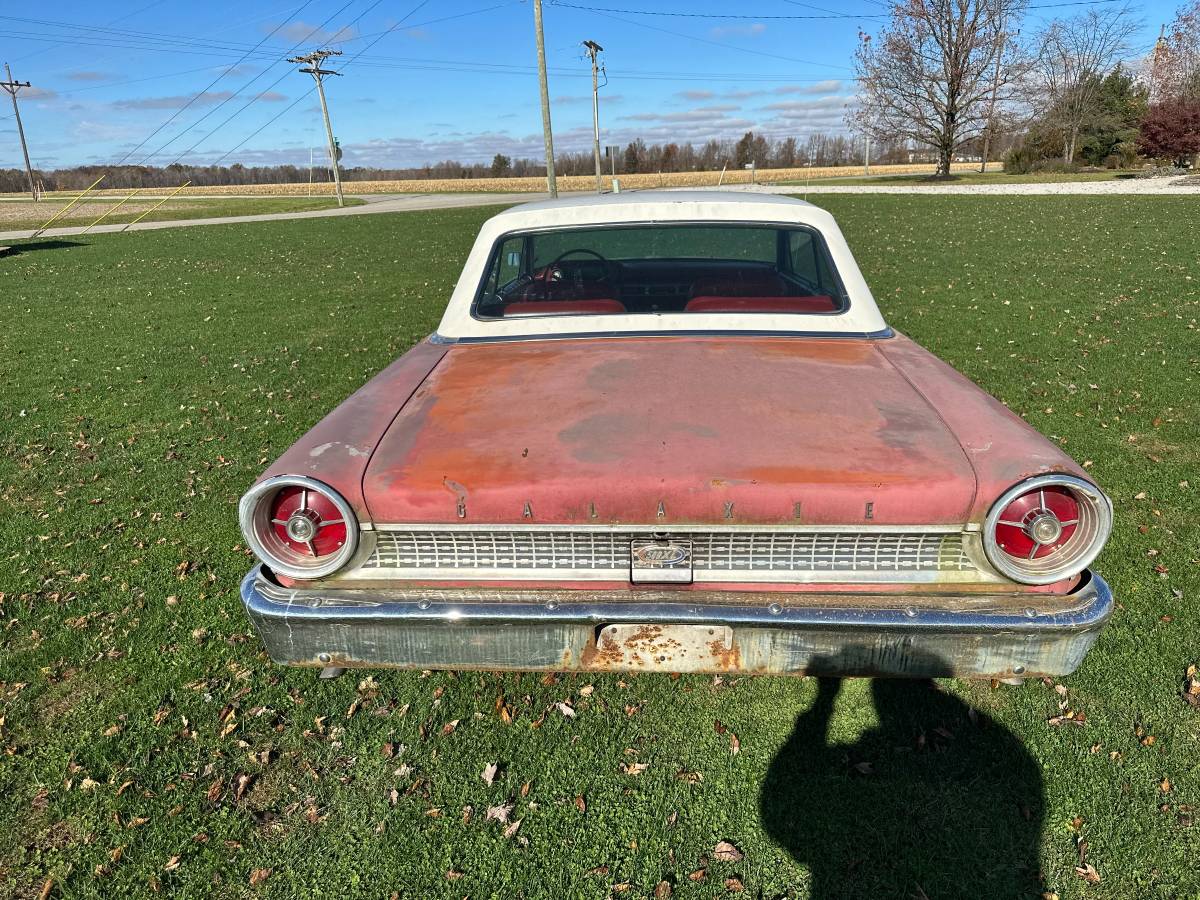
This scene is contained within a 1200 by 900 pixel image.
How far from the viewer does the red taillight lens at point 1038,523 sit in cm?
198

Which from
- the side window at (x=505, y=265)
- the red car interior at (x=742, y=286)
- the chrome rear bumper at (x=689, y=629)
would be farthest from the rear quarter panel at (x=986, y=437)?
the side window at (x=505, y=265)

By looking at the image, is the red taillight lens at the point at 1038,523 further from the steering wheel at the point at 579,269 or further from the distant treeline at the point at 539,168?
the distant treeline at the point at 539,168

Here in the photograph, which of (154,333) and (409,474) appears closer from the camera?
(409,474)

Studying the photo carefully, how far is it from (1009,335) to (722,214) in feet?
19.2

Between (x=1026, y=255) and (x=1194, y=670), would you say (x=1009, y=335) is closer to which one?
(x=1194, y=670)

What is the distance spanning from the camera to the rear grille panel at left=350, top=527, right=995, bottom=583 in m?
2.04

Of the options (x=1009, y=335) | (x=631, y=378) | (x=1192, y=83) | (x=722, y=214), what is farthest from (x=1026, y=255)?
(x=1192, y=83)

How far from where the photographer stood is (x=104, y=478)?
503 cm

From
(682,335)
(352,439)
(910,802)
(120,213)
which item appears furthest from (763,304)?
(120,213)

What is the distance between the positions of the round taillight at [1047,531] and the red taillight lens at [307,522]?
1760mm

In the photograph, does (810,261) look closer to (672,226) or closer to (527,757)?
(672,226)

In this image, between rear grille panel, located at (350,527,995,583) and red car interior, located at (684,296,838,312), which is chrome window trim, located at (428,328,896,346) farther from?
rear grille panel, located at (350,527,995,583)

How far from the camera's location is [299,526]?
2.10 metres

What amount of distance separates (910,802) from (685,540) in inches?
46.2
